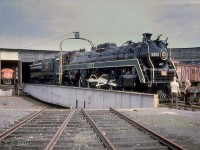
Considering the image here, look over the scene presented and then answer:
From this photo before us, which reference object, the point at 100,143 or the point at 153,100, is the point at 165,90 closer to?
the point at 153,100

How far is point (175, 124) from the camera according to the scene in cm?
953

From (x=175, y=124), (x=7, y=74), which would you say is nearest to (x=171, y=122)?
(x=175, y=124)

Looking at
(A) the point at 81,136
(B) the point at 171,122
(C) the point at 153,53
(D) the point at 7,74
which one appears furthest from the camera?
(D) the point at 7,74

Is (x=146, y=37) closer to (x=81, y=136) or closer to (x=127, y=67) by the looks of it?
(x=127, y=67)

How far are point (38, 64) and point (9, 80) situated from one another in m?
17.4

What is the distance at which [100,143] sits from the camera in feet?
22.2

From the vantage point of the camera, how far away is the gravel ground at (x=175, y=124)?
286 inches

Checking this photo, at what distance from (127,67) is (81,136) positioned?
10.7 m

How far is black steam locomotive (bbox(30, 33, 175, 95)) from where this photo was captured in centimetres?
1650

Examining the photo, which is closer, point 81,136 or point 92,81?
point 81,136

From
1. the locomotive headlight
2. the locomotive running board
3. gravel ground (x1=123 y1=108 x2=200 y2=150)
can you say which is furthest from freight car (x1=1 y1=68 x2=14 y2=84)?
gravel ground (x1=123 y1=108 x2=200 y2=150)

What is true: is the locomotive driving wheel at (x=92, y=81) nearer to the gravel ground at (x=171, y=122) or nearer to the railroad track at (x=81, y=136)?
the gravel ground at (x=171, y=122)

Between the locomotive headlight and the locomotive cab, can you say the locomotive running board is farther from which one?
Answer: the locomotive headlight

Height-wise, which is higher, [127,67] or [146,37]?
[146,37]
